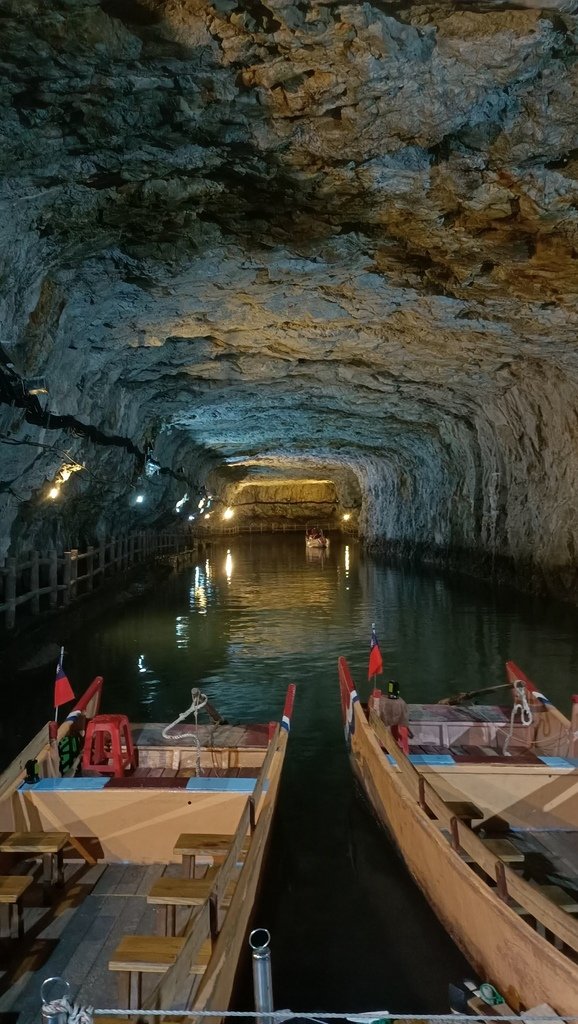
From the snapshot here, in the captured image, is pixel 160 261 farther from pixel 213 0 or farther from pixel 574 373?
pixel 574 373

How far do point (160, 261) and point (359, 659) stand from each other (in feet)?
27.3

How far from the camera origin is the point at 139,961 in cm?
374

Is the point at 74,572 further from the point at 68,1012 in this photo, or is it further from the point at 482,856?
the point at 68,1012

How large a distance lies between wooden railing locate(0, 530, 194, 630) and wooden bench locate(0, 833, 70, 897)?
853 cm

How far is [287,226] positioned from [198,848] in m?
8.51

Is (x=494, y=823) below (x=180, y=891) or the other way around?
below

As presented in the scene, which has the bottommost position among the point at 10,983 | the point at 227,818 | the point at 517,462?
the point at 10,983

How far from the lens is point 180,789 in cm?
558

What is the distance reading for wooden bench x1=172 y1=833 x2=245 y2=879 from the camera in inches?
196

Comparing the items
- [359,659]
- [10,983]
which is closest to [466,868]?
[10,983]

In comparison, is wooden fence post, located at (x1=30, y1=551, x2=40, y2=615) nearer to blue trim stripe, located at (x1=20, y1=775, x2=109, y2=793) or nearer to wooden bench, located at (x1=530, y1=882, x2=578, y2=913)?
blue trim stripe, located at (x1=20, y1=775, x2=109, y2=793)

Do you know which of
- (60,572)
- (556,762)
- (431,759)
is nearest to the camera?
(556,762)

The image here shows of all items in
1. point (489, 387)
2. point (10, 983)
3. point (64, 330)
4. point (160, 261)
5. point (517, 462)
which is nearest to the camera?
point (10, 983)

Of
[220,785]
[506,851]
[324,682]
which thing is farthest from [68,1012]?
[324,682]
